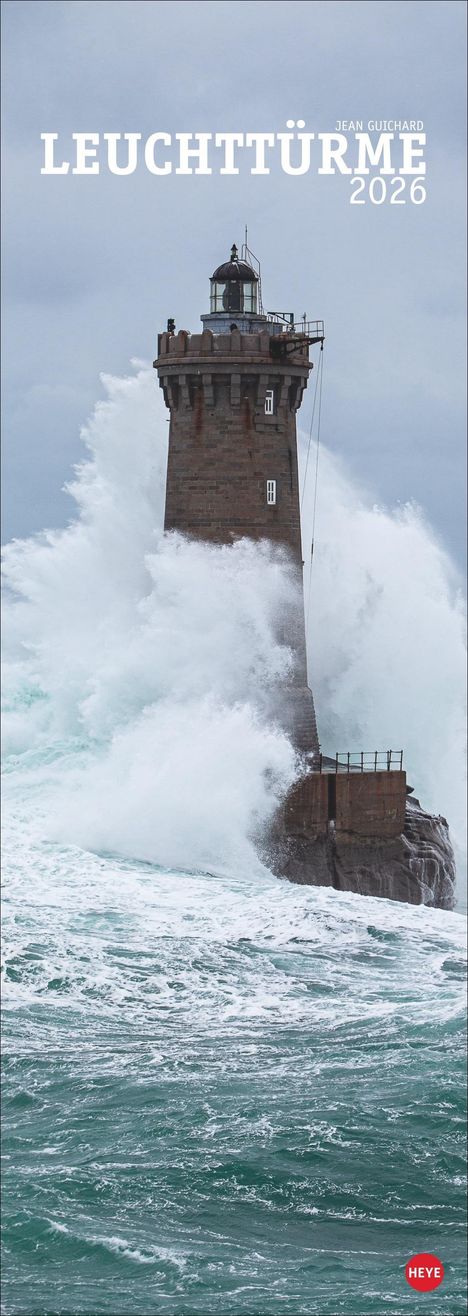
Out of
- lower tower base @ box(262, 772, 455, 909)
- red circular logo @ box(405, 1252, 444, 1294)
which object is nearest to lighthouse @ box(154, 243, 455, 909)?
lower tower base @ box(262, 772, 455, 909)

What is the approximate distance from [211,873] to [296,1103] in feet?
31.7

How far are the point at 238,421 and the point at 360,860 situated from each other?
25.1ft

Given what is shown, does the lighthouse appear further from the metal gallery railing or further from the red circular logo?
the red circular logo

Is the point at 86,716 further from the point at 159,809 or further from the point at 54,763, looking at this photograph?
the point at 159,809

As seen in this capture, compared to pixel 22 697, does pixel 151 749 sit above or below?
below

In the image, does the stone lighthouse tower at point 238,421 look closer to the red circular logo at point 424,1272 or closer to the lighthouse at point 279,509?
the lighthouse at point 279,509

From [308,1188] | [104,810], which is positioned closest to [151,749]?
[104,810]

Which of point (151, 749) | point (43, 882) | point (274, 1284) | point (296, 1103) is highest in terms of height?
point (151, 749)

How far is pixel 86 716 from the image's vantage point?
3672 centimetres

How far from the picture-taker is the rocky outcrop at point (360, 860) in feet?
106

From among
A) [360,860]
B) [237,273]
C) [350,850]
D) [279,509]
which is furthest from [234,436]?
[360,860]

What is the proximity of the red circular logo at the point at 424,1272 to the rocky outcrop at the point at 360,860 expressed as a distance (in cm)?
1405

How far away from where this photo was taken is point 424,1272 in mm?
18094

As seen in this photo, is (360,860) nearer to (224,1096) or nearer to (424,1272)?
(224,1096)
